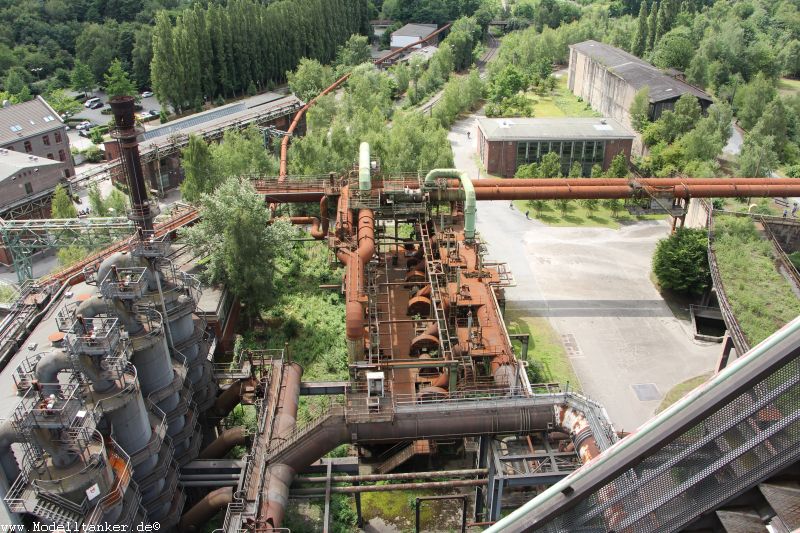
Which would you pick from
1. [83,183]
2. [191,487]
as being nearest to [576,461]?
[191,487]

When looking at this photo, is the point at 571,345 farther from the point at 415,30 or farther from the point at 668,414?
the point at 415,30

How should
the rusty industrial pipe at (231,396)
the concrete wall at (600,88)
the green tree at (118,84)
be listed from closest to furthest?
1. the rusty industrial pipe at (231,396)
2. the concrete wall at (600,88)
3. the green tree at (118,84)

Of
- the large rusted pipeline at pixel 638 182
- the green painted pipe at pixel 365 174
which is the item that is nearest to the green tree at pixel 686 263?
the large rusted pipeline at pixel 638 182

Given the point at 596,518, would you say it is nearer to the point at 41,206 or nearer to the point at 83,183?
the point at 41,206

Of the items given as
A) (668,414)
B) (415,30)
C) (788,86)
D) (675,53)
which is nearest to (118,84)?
(415,30)

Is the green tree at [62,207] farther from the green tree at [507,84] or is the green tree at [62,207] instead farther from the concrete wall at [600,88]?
the concrete wall at [600,88]

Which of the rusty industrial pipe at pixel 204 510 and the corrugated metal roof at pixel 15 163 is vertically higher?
the corrugated metal roof at pixel 15 163

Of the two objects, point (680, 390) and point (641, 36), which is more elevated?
point (641, 36)
